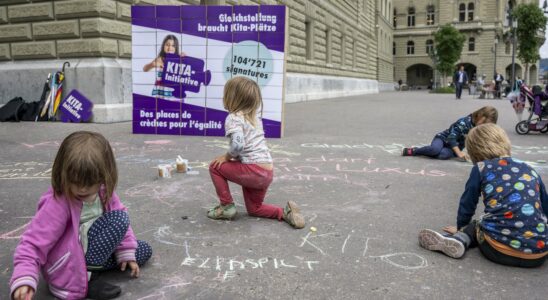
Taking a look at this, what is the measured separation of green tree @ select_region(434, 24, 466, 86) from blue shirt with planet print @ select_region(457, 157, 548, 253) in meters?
46.7

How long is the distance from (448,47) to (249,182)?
4711cm

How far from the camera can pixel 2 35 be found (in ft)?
37.6

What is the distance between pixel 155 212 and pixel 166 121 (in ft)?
15.9

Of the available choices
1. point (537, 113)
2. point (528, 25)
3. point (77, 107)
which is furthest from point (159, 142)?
point (528, 25)

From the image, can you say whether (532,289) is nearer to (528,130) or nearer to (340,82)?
(528,130)

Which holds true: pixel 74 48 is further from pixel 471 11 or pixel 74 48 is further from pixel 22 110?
pixel 471 11

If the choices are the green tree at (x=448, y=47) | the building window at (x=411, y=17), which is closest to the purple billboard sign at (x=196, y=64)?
the green tree at (x=448, y=47)

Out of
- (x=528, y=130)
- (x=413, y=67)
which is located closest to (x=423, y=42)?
(x=413, y=67)

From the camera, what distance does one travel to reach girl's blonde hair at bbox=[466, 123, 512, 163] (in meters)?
3.01

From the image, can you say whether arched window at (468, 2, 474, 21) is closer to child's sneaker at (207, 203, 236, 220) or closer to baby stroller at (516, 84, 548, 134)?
baby stroller at (516, 84, 548, 134)

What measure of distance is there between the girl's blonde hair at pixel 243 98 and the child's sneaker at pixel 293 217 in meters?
0.68

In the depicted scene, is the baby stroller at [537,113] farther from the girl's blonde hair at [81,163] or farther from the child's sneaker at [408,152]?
the girl's blonde hair at [81,163]

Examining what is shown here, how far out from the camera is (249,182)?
3.64 m

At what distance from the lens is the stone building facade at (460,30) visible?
2265 inches
